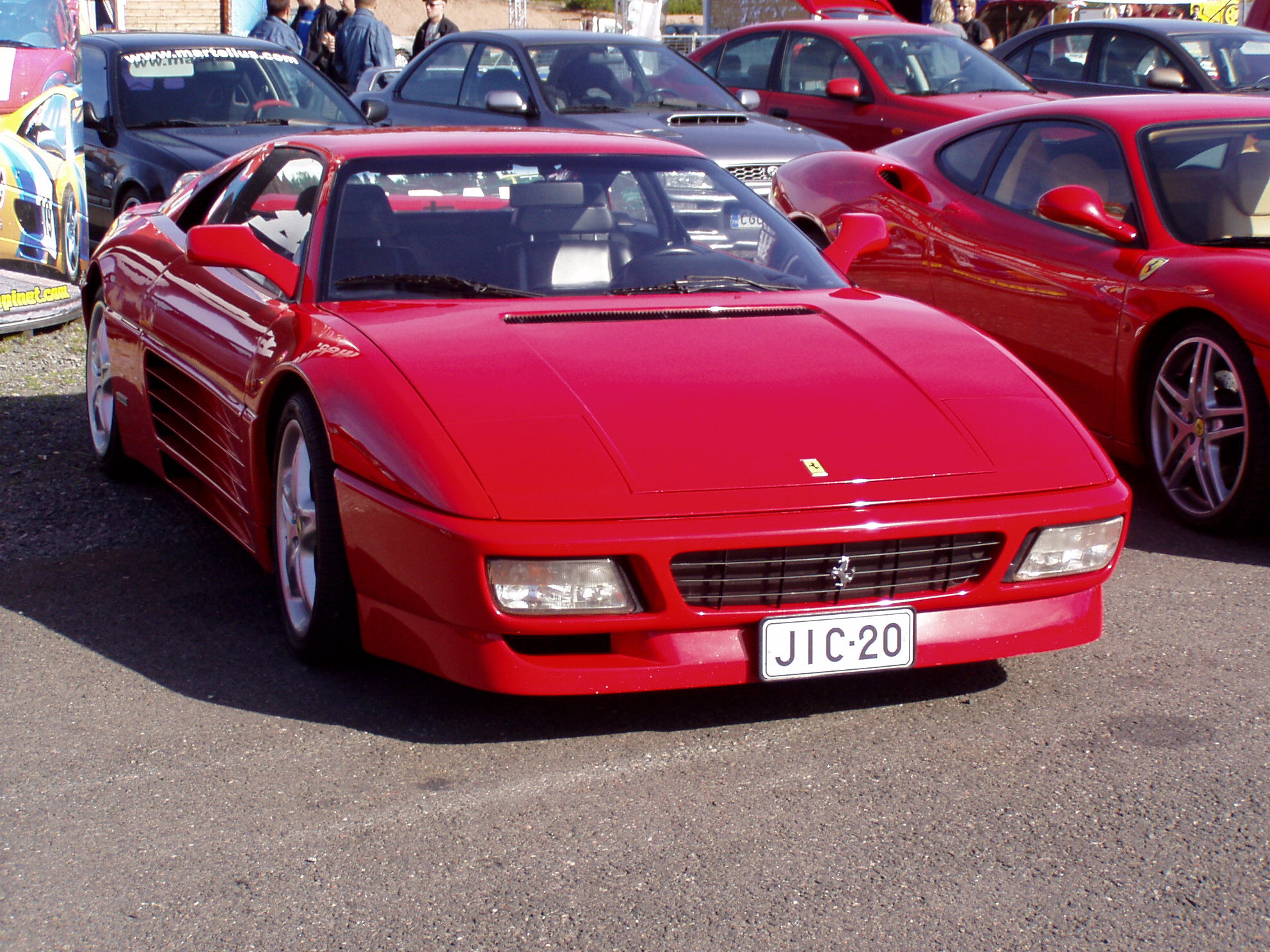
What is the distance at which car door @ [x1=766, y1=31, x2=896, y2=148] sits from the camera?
10.3 m

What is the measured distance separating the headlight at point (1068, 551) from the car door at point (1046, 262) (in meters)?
1.89

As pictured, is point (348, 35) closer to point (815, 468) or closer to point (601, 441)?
point (601, 441)

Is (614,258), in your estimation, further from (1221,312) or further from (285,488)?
(1221,312)

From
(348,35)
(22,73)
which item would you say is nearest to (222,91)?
(22,73)

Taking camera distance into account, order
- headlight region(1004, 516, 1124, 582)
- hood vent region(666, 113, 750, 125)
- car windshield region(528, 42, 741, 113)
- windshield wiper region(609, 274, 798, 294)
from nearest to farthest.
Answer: headlight region(1004, 516, 1124, 582) < windshield wiper region(609, 274, 798, 294) < hood vent region(666, 113, 750, 125) < car windshield region(528, 42, 741, 113)

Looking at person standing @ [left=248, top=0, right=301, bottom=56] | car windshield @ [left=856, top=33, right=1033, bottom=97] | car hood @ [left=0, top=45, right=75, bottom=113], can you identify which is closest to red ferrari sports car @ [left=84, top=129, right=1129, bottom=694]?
car hood @ [left=0, top=45, right=75, bottom=113]

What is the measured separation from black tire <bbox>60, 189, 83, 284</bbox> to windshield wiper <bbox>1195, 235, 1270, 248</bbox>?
5220mm

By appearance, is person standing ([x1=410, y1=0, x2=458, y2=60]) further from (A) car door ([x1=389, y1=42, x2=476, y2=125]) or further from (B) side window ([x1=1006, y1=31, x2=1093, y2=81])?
(B) side window ([x1=1006, y1=31, x2=1093, y2=81])

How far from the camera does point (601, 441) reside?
308cm

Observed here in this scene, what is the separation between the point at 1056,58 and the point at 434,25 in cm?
519

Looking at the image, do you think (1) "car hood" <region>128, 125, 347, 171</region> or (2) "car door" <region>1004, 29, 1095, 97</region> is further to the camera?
(2) "car door" <region>1004, 29, 1095, 97</region>

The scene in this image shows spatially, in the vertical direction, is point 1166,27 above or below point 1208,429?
above

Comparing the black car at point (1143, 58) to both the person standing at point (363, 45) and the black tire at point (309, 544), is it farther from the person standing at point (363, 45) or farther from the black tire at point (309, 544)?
the black tire at point (309, 544)

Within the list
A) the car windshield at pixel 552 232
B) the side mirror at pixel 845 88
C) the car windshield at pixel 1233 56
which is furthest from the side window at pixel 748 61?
the car windshield at pixel 552 232
